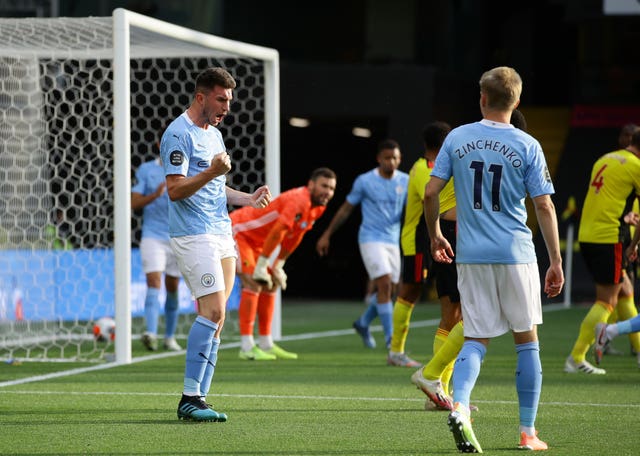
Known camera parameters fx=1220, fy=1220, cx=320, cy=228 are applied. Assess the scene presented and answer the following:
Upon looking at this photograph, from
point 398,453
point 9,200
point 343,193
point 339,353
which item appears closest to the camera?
point 398,453

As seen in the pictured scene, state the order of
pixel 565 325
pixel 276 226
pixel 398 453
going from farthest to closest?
pixel 565 325 → pixel 276 226 → pixel 398 453

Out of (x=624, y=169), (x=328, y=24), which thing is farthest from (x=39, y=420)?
Result: (x=328, y=24)

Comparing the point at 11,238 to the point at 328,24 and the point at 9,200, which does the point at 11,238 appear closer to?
the point at 9,200

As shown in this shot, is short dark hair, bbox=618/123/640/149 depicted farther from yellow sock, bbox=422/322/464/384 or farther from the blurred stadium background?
the blurred stadium background

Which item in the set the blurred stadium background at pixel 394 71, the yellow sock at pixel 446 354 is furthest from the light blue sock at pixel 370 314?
the blurred stadium background at pixel 394 71

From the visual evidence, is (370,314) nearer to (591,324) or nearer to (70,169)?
(591,324)

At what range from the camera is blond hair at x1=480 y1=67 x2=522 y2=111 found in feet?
19.8

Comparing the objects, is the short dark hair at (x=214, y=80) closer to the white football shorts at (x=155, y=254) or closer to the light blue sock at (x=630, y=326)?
the light blue sock at (x=630, y=326)

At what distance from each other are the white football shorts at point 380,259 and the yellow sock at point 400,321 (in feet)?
5.49

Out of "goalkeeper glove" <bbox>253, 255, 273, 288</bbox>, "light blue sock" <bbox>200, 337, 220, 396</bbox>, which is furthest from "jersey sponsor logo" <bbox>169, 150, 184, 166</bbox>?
"goalkeeper glove" <bbox>253, 255, 273, 288</bbox>

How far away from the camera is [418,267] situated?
9.92 meters

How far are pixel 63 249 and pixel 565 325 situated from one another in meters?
6.64

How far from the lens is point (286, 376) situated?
32.7ft

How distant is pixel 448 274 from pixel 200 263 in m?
1.93
